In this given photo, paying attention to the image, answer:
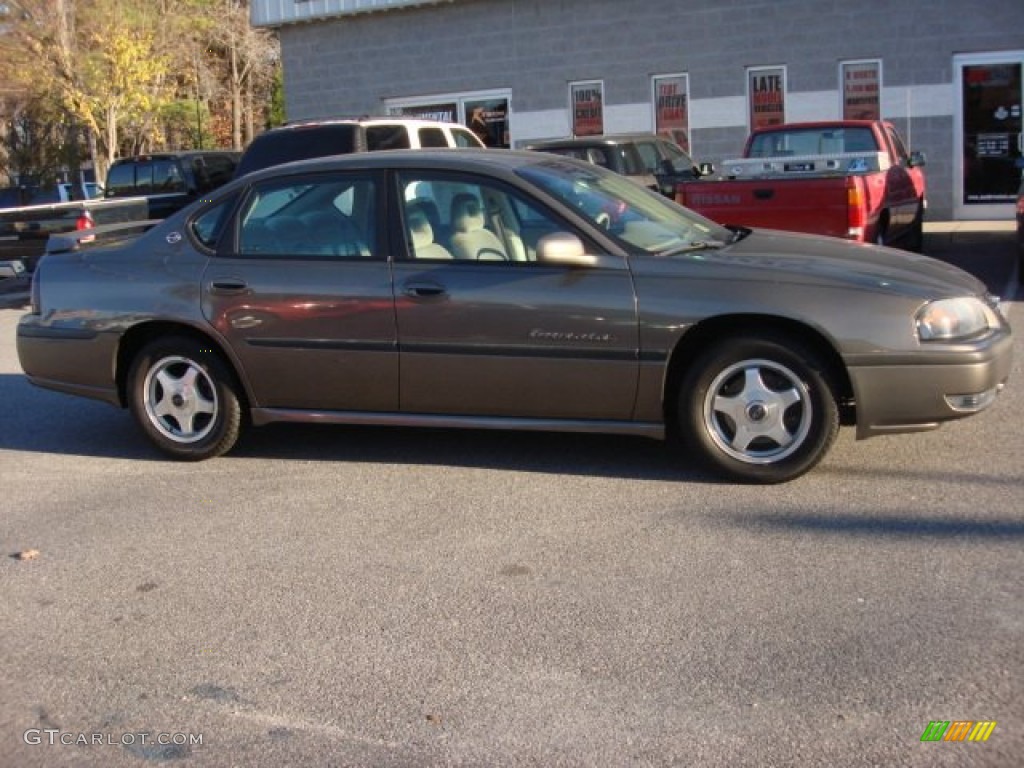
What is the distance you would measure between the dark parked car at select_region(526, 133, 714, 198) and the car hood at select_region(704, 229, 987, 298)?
7.06 metres

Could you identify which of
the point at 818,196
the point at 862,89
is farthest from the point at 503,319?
the point at 862,89

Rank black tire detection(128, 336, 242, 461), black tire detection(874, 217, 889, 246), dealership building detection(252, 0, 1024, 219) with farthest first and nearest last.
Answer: dealership building detection(252, 0, 1024, 219) → black tire detection(874, 217, 889, 246) → black tire detection(128, 336, 242, 461)

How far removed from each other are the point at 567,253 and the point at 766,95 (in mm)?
14442

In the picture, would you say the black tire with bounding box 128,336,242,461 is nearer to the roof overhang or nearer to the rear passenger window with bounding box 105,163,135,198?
the rear passenger window with bounding box 105,163,135,198

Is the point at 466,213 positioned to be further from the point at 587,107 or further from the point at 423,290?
the point at 587,107

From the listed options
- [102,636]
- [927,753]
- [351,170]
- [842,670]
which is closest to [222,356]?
[351,170]

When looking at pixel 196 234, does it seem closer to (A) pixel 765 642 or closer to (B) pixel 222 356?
(B) pixel 222 356

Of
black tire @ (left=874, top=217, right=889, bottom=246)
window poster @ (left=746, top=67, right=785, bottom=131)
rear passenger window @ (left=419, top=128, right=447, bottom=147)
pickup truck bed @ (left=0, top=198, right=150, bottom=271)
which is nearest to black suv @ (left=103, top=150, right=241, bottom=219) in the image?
pickup truck bed @ (left=0, top=198, right=150, bottom=271)

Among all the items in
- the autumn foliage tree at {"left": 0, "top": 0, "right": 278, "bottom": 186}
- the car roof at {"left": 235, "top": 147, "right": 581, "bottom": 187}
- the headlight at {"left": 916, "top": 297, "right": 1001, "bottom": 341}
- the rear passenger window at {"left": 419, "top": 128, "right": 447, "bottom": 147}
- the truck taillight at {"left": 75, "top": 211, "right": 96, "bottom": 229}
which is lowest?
the headlight at {"left": 916, "top": 297, "right": 1001, "bottom": 341}

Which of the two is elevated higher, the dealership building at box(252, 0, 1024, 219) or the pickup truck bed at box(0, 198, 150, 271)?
the dealership building at box(252, 0, 1024, 219)

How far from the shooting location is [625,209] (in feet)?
19.6

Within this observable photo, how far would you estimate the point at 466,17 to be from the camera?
2112cm

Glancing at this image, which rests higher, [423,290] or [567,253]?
[567,253]

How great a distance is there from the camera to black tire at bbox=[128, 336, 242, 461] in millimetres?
6254
